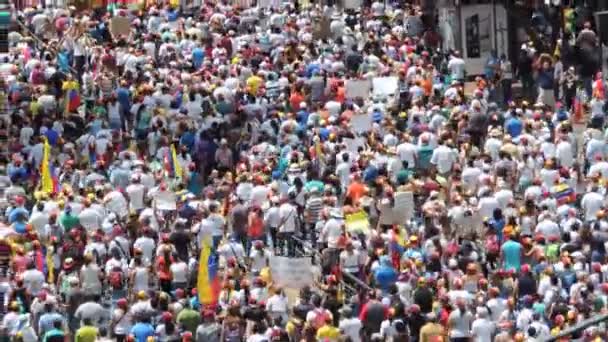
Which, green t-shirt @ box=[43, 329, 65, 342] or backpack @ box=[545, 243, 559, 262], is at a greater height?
backpack @ box=[545, 243, 559, 262]

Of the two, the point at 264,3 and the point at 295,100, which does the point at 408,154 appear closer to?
the point at 295,100

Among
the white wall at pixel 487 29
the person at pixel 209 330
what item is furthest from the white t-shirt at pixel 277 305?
the white wall at pixel 487 29

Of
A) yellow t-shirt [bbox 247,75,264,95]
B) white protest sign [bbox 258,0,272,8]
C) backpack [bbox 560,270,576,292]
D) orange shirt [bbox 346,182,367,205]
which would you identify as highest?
white protest sign [bbox 258,0,272,8]

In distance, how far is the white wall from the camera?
53.2 metres

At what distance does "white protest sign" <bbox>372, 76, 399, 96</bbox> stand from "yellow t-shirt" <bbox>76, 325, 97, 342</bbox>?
1560 centimetres

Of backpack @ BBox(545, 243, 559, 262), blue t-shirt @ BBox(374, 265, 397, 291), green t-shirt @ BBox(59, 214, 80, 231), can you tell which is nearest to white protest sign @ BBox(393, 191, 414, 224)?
blue t-shirt @ BBox(374, 265, 397, 291)

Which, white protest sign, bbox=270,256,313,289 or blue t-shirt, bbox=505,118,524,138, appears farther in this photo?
blue t-shirt, bbox=505,118,524,138

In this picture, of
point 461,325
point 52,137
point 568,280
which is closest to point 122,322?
point 461,325

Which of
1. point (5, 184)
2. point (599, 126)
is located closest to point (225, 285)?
point (5, 184)

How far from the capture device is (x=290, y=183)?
42.8 meters

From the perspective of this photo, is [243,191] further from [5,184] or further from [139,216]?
[5,184]

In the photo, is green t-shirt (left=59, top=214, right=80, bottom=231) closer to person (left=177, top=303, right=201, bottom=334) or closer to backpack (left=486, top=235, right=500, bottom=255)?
person (left=177, top=303, right=201, bottom=334)

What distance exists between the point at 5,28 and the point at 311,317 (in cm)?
2233

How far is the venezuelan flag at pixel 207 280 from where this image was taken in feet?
121
